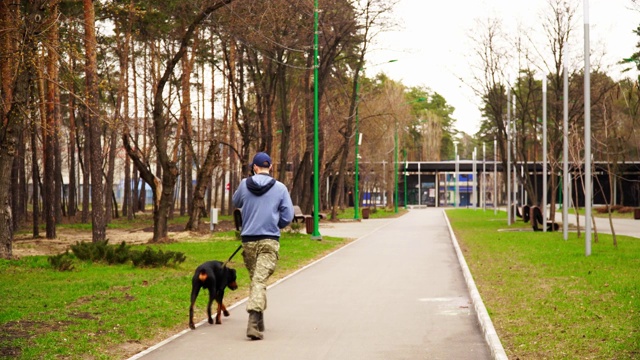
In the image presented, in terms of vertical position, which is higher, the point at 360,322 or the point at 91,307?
the point at 91,307

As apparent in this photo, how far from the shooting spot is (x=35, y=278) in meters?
15.4

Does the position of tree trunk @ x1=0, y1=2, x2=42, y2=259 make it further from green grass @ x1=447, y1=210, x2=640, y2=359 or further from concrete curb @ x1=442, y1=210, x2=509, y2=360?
green grass @ x1=447, y1=210, x2=640, y2=359

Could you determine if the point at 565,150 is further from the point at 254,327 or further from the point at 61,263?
the point at 254,327

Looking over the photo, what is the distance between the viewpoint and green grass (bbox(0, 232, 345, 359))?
8.88 m

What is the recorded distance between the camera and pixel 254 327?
9.33 meters

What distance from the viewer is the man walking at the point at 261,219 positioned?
31.3 ft

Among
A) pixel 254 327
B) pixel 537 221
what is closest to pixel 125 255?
pixel 254 327

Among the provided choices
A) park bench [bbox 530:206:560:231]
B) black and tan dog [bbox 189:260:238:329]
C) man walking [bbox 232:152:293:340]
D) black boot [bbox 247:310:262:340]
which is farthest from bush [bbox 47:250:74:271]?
park bench [bbox 530:206:560:231]

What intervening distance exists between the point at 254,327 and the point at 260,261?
0.70 meters

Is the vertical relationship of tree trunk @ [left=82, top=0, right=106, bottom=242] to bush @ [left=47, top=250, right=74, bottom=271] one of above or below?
above

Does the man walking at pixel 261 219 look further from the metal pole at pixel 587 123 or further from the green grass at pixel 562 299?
the metal pole at pixel 587 123

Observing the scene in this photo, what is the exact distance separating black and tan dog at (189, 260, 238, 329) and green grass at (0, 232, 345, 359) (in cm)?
50

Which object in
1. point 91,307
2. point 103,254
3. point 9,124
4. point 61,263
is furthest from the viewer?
point 103,254

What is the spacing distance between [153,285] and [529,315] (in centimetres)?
609
